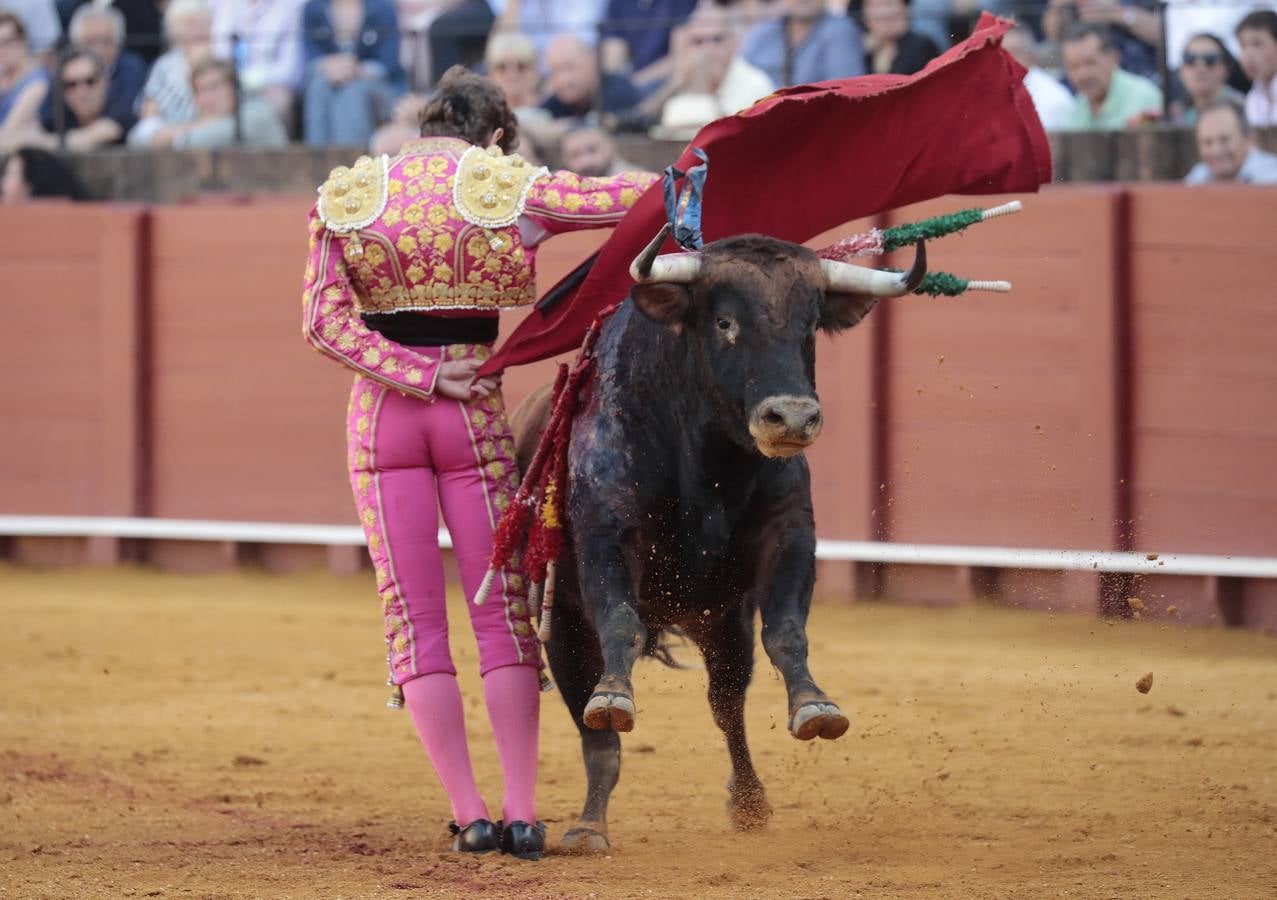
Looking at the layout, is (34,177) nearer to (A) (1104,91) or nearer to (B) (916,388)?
(B) (916,388)

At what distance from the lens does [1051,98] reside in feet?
24.1

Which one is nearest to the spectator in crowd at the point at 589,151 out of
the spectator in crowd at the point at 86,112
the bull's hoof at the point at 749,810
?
the spectator in crowd at the point at 86,112

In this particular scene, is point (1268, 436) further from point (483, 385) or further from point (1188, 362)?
point (483, 385)

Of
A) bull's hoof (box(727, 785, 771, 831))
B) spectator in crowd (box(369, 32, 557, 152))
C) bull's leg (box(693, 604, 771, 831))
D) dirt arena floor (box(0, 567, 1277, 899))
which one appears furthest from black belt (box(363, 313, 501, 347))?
spectator in crowd (box(369, 32, 557, 152))

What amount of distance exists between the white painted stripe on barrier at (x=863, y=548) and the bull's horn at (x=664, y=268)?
230 centimetres

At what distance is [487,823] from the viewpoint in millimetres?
3643

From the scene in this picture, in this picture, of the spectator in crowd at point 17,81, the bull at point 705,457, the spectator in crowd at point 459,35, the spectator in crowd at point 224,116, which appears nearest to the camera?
the bull at point 705,457

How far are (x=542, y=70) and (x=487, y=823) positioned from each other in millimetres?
5379

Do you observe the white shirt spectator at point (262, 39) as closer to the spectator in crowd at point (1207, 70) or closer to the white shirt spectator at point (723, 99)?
the white shirt spectator at point (723, 99)

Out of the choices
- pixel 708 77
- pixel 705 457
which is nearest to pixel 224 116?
pixel 708 77

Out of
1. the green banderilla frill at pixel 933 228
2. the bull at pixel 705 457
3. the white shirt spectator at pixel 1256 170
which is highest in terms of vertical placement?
the white shirt spectator at pixel 1256 170

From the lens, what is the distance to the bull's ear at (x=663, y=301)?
3.26 meters

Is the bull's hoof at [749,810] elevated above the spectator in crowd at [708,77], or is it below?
below

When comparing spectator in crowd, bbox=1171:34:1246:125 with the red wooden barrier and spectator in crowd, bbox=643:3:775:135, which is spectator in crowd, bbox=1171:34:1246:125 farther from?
spectator in crowd, bbox=643:3:775:135
